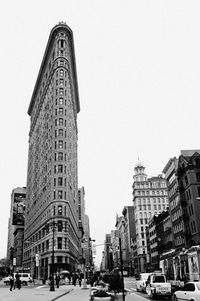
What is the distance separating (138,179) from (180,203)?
287 feet

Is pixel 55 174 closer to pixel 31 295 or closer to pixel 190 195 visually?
pixel 190 195

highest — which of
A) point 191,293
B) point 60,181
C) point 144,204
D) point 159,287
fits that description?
point 144,204

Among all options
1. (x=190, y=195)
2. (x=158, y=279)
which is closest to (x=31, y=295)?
(x=158, y=279)

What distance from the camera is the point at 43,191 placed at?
323 feet

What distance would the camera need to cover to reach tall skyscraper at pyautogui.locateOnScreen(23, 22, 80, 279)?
3184 inches

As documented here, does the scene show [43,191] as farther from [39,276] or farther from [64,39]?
[64,39]

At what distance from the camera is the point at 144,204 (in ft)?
480

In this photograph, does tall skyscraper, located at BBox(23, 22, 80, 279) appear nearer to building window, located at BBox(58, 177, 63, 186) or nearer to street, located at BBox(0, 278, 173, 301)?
building window, located at BBox(58, 177, 63, 186)

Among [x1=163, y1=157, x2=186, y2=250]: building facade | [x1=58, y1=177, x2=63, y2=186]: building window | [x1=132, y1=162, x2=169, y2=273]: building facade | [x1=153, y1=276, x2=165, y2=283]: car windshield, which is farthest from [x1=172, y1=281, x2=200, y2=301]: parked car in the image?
[x1=132, y1=162, x2=169, y2=273]: building facade

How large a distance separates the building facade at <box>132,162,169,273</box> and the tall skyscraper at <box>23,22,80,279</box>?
4461cm

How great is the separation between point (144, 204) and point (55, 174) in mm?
69834

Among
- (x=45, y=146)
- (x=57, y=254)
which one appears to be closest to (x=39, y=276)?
(x=57, y=254)

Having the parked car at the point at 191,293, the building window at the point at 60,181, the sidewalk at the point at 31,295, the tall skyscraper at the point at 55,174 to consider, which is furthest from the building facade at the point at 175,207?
the parked car at the point at 191,293

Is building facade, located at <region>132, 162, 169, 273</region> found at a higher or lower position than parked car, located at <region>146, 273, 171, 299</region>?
higher
